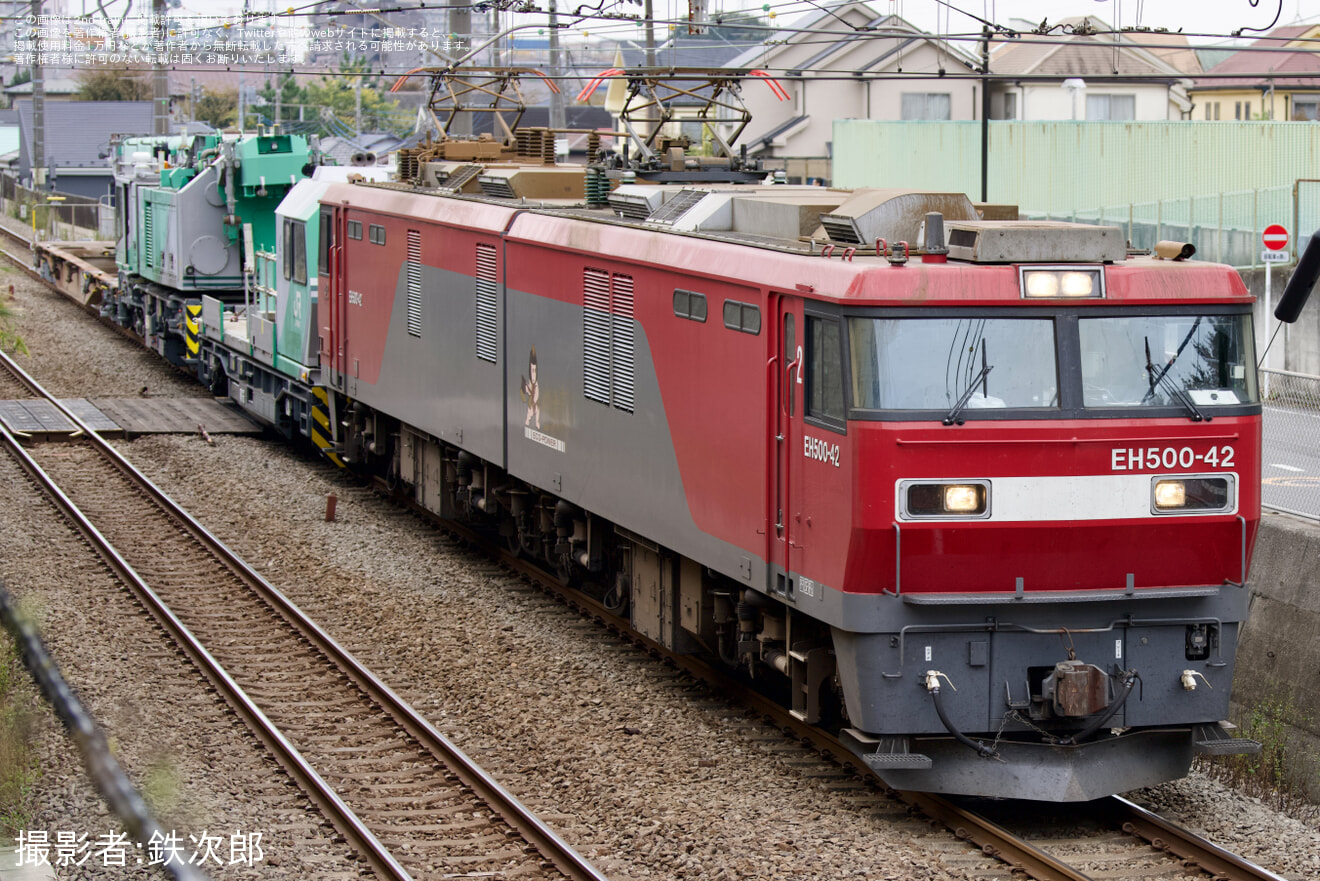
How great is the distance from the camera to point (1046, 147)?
34406 millimetres

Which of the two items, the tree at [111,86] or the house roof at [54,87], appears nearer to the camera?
the tree at [111,86]

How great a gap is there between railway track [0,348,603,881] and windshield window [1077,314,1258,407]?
359 centimetres

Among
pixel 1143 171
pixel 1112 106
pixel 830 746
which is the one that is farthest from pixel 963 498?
pixel 1112 106

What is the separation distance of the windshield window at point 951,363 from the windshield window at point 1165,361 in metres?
0.25

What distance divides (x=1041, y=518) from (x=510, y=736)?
391 cm

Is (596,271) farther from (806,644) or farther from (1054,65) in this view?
(1054,65)

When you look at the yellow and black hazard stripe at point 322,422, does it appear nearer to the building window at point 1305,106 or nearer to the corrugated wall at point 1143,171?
the corrugated wall at point 1143,171

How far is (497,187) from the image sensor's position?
591 inches

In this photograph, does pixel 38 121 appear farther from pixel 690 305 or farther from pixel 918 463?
pixel 918 463

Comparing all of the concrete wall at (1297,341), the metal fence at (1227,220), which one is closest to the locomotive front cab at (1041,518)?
the concrete wall at (1297,341)

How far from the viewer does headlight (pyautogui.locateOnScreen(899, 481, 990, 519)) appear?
8.38 metres

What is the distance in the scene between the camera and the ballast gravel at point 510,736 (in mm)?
8453

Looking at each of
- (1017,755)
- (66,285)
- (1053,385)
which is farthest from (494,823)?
(66,285)

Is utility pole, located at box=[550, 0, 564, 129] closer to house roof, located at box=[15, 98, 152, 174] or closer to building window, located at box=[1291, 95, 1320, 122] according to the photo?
building window, located at box=[1291, 95, 1320, 122]
